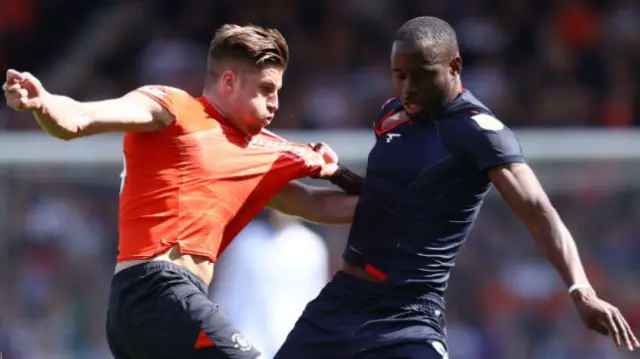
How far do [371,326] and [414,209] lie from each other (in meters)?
0.45

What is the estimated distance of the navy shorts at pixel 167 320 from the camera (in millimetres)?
5180

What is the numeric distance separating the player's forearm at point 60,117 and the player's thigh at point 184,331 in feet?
2.28

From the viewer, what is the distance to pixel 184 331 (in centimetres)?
520

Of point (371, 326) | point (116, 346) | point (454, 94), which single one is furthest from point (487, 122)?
point (116, 346)

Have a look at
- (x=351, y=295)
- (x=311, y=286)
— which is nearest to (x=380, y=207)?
(x=351, y=295)

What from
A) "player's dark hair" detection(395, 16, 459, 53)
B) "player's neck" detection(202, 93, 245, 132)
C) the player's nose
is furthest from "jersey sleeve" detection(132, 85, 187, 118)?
"player's dark hair" detection(395, 16, 459, 53)

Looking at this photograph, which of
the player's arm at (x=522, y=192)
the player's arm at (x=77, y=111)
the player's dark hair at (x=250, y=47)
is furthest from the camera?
the player's dark hair at (x=250, y=47)

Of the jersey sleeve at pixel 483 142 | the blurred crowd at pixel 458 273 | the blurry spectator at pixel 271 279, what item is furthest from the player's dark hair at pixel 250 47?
the blurred crowd at pixel 458 273

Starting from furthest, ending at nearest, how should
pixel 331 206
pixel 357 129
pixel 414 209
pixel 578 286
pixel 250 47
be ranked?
pixel 357 129
pixel 331 206
pixel 250 47
pixel 414 209
pixel 578 286

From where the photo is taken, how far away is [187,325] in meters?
5.19

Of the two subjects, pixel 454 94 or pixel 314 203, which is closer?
pixel 454 94

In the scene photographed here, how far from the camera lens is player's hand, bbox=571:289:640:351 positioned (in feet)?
15.4

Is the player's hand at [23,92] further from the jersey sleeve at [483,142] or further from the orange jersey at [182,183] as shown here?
the jersey sleeve at [483,142]

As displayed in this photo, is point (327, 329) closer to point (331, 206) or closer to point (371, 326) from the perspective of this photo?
point (371, 326)
